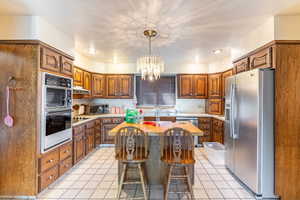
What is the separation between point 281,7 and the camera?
212 cm

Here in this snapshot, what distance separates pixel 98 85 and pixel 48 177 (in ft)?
10.0

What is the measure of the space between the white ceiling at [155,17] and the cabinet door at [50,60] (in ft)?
1.43

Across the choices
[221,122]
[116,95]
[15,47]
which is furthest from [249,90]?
[116,95]

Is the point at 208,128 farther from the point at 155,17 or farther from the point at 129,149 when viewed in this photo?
the point at 155,17

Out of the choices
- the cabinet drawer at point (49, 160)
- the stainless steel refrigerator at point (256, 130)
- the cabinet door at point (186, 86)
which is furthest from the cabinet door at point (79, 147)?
the cabinet door at point (186, 86)

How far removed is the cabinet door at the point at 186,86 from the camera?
17.6 feet

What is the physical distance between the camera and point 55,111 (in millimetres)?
2684

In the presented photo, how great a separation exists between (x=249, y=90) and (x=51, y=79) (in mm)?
2846

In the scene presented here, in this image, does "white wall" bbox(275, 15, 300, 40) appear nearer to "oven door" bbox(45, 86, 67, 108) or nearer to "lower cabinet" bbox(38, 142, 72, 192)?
"oven door" bbox(45, 86, 67, 108)

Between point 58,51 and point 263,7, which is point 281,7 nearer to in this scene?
point 263,7

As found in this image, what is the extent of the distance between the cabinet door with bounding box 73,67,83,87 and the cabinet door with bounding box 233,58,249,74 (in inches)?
132

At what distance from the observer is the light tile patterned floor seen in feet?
8.13

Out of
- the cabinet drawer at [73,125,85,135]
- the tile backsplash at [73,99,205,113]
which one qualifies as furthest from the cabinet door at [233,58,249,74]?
the cabinet drawer at [73,125,85,135]

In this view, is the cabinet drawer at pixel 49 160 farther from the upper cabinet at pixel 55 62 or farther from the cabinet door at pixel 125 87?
the cabinet door at pixel 125 87
